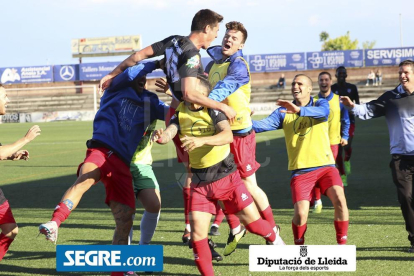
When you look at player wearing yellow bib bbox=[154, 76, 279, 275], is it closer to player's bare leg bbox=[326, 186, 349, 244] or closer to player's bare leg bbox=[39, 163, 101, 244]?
player's bare leg bbox=[39, 163, 101, 244]

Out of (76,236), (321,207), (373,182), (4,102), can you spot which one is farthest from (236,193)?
(373,182)

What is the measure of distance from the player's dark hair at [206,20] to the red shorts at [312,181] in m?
1.92

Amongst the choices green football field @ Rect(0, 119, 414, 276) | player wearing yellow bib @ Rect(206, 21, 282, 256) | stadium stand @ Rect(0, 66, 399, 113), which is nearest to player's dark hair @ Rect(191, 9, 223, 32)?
player wearing yellow bib @ Rect(206, 21, 282, 256)

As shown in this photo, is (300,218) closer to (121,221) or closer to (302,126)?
(302,126)

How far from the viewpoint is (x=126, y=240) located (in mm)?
5977

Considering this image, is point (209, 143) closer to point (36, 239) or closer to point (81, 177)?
point (81, 177)

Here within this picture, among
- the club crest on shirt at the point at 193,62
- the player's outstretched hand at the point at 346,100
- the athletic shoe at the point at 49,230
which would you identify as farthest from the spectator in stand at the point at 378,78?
the athletic shoe at the point at 49,230

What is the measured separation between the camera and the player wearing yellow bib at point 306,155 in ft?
22.6

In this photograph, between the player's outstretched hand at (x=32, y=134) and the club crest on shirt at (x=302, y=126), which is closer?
the player's outstretched hand at (x=32, y=134)

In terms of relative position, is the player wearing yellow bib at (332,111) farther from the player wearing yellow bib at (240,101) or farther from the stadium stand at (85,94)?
the stadium stand at (85,94)

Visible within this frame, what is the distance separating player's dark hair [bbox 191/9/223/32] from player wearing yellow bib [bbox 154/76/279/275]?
87 cm

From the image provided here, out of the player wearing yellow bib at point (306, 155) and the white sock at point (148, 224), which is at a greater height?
the player wearing yellow bib at point (306, 155)

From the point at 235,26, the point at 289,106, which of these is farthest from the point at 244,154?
the point at 235,26

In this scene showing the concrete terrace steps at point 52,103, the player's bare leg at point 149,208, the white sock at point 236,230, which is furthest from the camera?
the concrete terrace steps at point 52,103
